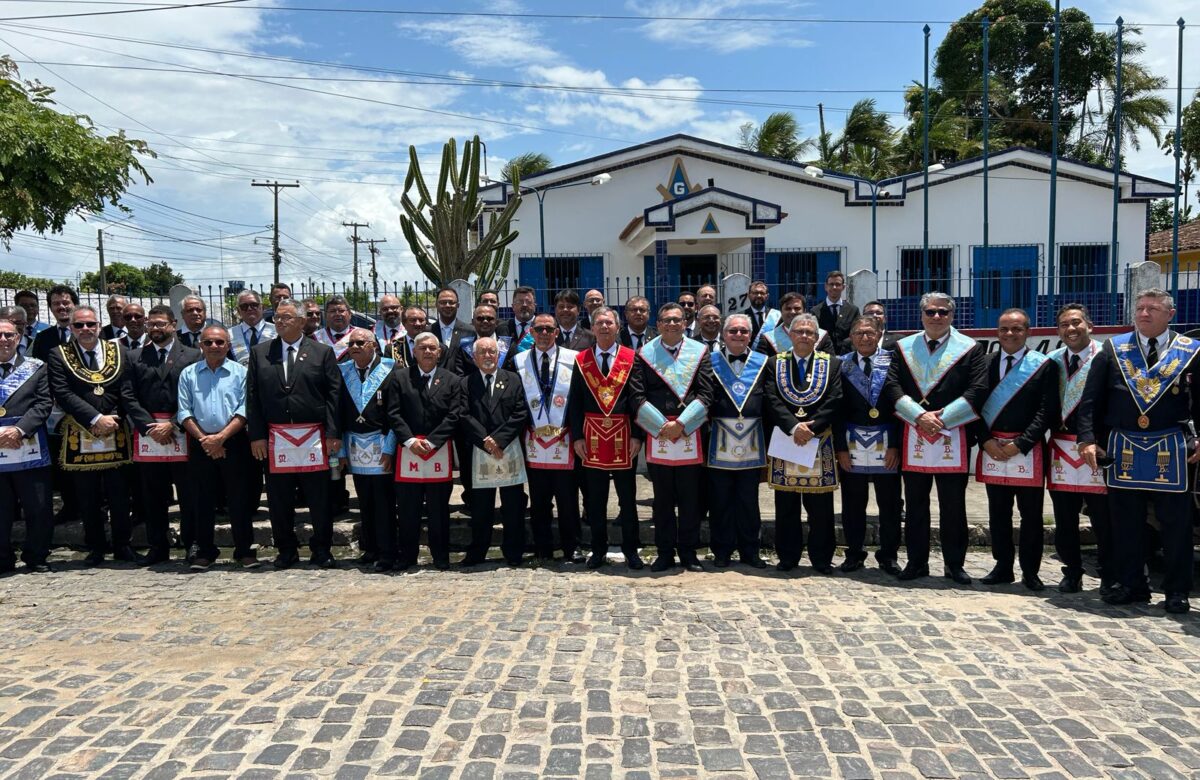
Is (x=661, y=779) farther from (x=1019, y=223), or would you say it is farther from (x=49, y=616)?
(x=1019, y=223)

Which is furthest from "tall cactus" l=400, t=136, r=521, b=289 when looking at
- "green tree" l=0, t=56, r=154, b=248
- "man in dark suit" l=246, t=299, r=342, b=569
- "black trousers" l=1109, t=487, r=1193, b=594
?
"black trousers" l=1109, t=487, r=1193, b=594

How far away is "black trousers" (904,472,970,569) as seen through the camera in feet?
20.9

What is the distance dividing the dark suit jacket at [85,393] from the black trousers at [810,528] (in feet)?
17.2

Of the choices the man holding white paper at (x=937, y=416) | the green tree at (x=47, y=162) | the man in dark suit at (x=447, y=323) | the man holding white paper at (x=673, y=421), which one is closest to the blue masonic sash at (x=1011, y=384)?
the man holding white paper at (x=937, y=416)

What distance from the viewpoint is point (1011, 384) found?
6.19m

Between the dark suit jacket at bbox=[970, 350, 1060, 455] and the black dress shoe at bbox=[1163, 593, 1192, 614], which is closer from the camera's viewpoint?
the black dress shoe at bbox=[1163, 593, 1192, 614]

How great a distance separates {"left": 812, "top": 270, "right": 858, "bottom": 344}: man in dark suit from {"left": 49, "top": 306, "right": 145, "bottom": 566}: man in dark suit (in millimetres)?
6521

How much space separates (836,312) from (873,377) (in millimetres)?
2905

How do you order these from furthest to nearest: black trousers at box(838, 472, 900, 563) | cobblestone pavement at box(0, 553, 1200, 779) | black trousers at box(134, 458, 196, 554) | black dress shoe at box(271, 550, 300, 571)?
black trousers at box(134, 458, 196, 554)
black dress shoe at box(271, 550, 300, 571)
black trousers at box(838, 472, 900, 563)
cobblestone pavement at box(0, 553, 1200, 779)

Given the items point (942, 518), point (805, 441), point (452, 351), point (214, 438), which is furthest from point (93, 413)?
point (942, 518)

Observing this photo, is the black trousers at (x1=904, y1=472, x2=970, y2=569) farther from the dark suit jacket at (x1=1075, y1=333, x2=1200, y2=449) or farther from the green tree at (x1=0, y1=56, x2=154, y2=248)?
the green tree at (x1=0, y1=56, x2=154, y2=248)

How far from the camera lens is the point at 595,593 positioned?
6.13m

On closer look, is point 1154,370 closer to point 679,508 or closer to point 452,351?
point 679,508

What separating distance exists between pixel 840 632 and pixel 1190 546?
251 cm
